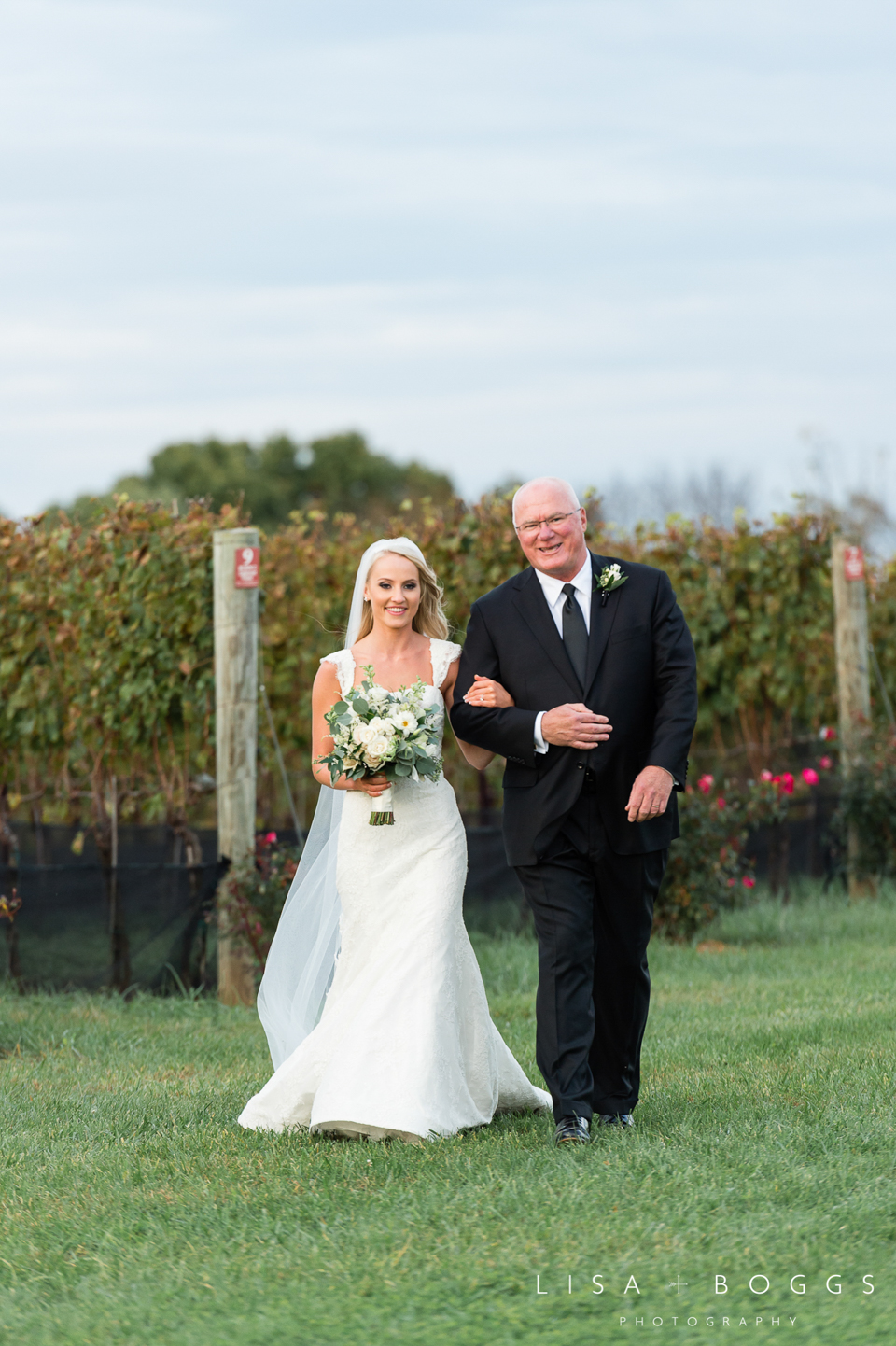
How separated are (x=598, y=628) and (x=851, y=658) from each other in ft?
21.7

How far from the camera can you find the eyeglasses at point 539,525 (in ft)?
16.0

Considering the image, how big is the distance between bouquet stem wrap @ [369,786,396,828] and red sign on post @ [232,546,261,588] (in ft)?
9.83

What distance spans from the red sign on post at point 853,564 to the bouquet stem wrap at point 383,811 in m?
6.66

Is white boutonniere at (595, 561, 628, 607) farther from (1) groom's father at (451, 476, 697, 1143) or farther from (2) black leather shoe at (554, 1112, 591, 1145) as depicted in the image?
(2) black leather shoe at (554, 1112, 591, 1145)

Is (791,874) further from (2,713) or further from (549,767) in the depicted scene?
(549,767)

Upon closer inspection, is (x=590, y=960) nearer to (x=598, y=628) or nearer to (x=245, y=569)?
(x=598, y=628)

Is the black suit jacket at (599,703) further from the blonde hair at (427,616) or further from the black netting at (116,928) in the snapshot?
the black netting at (116,928)

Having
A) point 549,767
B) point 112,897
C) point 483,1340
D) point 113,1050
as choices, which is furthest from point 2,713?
point 483,1340

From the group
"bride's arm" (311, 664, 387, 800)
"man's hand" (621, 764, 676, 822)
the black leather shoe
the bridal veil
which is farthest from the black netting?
"man's hand" (621, 764, 676, 822)

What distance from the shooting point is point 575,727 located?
15.2ft

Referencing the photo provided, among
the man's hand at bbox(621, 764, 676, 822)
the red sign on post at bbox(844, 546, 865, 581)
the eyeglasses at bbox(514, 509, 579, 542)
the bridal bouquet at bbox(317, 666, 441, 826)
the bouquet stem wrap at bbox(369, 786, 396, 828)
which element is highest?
the red sign on post at bbox(844, 546, 865, 581)

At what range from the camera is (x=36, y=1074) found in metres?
6.05

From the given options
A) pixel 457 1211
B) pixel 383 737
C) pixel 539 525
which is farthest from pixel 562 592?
pixel 457 1211

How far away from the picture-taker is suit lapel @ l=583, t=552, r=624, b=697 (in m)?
4.84
